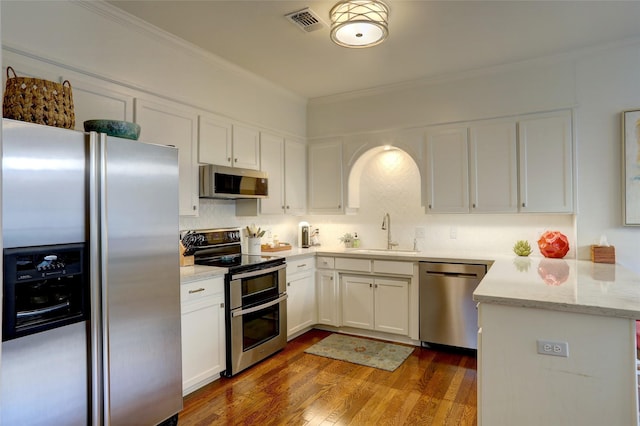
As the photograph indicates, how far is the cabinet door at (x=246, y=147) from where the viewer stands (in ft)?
12.0

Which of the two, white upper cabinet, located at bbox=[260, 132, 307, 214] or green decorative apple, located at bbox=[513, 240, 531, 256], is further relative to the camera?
white upper cabinet, located at bbox=[260, 132, 307, 214]

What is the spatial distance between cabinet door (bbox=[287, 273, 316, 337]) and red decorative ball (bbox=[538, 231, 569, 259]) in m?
2.27

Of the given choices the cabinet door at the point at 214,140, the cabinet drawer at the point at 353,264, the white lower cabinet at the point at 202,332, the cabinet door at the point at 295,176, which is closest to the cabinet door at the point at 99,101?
the cabinet door at the point at 214,140

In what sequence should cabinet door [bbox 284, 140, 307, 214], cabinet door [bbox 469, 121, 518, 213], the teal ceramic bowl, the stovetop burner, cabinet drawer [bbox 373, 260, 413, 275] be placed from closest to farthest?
the teal ceramic bowl < the stovetop burner < cabinet door [bbox 469, 121, 518, 213] < cabinet drawer [bbox 373, 260, 413, 275] < cabinet door [bbox 284, 140, 307, 214]

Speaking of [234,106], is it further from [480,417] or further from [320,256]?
[480,417]

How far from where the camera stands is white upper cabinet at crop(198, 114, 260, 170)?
10.9 ft

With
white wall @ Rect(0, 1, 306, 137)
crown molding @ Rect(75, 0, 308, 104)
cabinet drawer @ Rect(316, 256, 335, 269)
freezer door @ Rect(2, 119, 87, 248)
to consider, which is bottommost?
cabinet drawer @ Rect(316, 256, 335, 269)

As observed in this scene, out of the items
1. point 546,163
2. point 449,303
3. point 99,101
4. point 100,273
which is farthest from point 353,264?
point 99,101

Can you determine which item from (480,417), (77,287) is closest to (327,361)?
(480,417)

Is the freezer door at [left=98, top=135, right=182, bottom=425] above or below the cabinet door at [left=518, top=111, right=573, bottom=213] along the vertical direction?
below

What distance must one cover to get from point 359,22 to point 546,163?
2.19 metres

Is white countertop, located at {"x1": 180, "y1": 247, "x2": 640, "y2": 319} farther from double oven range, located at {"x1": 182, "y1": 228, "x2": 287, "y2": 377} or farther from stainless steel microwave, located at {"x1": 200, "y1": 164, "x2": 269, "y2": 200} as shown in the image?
stainless steel microwave, located at {"x1": 200, "y1": 164, "x2": 269, "y2": 200}

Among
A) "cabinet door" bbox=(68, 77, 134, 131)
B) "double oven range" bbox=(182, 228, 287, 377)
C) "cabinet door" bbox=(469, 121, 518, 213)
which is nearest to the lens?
"cabinet door" bbox=(68, 77, 134, 131)

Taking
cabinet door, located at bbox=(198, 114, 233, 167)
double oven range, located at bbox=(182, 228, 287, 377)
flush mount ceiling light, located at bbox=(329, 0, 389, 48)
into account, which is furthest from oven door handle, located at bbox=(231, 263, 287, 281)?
flush mount ceiling light, located at bbox=(329, 0, 389, 48)
